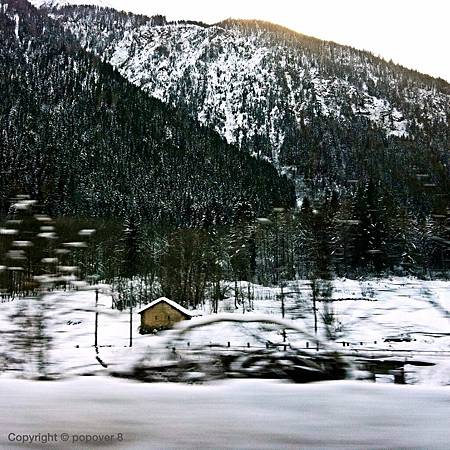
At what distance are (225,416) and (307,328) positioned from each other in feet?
5.20

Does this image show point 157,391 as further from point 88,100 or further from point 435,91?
point 435,91

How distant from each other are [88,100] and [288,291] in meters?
146

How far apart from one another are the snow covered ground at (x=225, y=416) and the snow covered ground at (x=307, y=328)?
88cm

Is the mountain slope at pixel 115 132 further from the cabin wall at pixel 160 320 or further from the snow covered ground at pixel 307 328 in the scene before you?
the snow covered ground at pixel 307 328

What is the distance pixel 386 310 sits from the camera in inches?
168

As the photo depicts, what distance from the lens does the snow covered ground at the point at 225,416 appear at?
1136mm

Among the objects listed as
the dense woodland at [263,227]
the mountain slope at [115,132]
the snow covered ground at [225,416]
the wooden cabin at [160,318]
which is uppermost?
the mountain slope at [115,132]

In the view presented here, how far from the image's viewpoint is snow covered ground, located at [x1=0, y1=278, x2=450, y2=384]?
2482 millimetres

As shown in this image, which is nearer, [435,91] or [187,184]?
[187,184]

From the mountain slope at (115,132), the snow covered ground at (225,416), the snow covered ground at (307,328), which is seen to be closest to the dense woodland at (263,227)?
the snow covered ground at (307,328)

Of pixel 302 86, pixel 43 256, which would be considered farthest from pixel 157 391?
pixel 302 86

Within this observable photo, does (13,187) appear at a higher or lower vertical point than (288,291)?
higher

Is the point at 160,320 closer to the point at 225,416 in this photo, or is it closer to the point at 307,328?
the point at 307,328

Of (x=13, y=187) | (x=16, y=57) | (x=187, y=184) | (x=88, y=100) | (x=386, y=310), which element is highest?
(x=16, y=57)
